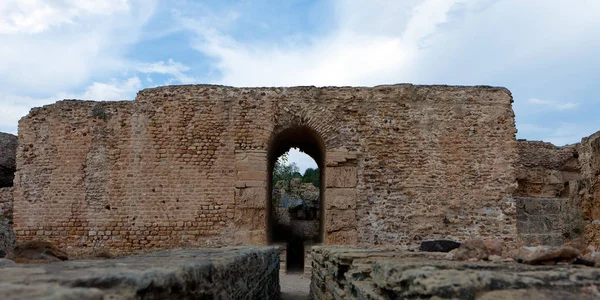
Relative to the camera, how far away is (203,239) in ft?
33.4

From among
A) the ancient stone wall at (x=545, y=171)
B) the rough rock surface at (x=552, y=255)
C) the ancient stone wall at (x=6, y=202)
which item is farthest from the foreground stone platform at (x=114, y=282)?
the ancient stone wall at (x=545, y=171)

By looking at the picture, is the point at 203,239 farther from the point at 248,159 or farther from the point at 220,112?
the point at 220,112

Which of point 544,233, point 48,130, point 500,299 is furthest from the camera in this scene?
point 544,233

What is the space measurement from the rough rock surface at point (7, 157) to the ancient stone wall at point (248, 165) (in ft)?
8.47

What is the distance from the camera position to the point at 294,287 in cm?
965

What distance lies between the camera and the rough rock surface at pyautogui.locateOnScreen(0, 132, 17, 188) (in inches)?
507

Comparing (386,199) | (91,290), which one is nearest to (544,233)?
(386,199)

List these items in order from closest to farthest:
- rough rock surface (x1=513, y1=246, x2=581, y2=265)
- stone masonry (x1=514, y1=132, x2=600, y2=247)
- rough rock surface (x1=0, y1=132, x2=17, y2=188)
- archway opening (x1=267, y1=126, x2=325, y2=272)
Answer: rough rock surface (x1=513, y1=246, x2=581, y2=265)
stone masonry (x1=514, y1=132, x2=600, y2=247)
rough rock surface (x1=0, y1=132, x2=17, y2=188)
archway opening (x1=267, y1=126, x2=325, y2=272)

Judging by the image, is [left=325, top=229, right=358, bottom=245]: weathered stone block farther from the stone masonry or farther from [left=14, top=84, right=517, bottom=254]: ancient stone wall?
the stone masonry

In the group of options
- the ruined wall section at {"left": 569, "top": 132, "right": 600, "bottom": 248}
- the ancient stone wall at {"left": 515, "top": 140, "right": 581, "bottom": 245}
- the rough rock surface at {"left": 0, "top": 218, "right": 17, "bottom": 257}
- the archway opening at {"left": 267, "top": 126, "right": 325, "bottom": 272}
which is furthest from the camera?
the archway opening at {"left": 267, "top": 126, "right": 325, "bottom": 272}

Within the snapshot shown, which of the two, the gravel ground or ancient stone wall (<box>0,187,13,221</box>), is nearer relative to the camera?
the gravel ground

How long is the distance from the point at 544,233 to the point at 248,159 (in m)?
7.72

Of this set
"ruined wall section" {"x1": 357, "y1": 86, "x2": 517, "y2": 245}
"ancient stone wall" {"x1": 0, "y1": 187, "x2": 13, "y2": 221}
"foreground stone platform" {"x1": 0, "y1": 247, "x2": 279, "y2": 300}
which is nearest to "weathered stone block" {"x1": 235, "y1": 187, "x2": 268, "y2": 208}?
"ruined wall section" {"x1": 357, "y1": 86, "x2": 517, "y2": 245}

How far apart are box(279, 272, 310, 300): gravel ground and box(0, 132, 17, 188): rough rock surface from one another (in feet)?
27.4
